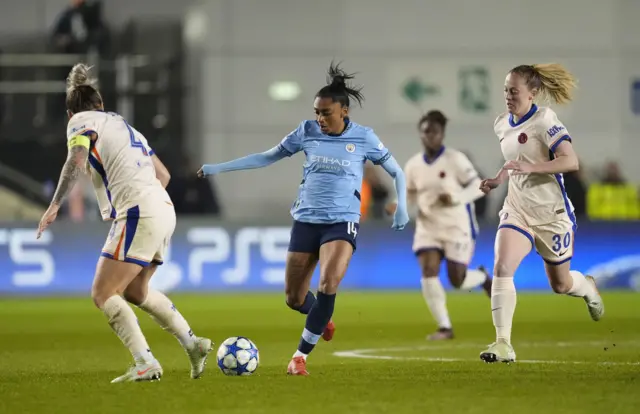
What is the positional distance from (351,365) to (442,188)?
13.9 ft

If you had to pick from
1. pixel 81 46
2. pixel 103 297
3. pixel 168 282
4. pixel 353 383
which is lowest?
pixel 168 282

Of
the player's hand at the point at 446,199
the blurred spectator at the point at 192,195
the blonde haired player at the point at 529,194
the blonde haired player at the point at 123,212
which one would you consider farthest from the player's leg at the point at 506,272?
the blurred spectator at the point at 192,195

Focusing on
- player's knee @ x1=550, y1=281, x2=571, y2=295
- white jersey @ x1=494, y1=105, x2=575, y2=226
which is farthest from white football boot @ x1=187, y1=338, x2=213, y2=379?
player's knee @ x1=550, y1=281, x2=571, y2=295

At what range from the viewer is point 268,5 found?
27375 mm

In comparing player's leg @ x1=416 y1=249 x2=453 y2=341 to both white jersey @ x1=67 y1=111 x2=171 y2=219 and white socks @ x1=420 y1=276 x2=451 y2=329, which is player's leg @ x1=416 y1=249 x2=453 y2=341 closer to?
white socks @ x1=420 y1=276 x2=451 y2=329

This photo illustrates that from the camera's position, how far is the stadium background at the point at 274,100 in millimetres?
22625

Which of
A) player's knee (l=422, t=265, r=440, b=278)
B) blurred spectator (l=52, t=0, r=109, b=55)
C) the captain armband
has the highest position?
blurred spectator (l=52, t=0, r=109, b=55)

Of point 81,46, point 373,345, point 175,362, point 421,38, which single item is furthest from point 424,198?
point 421,38

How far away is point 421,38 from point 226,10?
12.8 feet

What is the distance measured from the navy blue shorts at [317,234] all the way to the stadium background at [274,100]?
11746 millimetres

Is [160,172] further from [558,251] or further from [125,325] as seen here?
[558,251]

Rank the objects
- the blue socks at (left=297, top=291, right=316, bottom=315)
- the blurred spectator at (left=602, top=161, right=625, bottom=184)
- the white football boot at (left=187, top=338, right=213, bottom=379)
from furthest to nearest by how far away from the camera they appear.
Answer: the blurred spectator at (left=602, top=161, right=625, bottom=184) → the blue socks at (left=297, top=291, right=316, bottom=315) → the white football boot at (left=187, top=338, right=213, bottom=379)

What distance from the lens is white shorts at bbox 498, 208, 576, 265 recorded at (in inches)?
434

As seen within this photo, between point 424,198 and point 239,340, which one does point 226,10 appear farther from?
point 239,340
